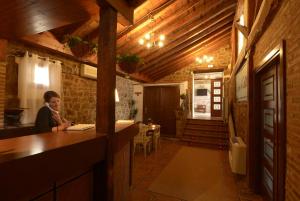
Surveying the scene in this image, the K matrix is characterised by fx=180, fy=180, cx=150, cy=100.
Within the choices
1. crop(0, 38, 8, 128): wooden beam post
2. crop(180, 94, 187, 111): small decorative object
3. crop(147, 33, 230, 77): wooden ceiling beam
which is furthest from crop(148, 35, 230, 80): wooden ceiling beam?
crop(0, 38, 8, 128): wooden beam post

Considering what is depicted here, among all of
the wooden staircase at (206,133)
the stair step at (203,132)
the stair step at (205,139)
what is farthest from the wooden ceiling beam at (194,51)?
the stair step at (205,139)

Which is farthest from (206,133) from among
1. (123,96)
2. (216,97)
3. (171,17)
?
(216,97)

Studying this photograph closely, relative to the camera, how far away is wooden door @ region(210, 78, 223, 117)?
10078 millimetres

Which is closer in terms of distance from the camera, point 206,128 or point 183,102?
point 206,128

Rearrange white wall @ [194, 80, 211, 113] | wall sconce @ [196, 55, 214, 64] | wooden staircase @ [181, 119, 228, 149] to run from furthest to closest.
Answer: white wall @ [194, 80, 211, 113] → wall sconce @ [196, 55, 214, 64] → wooden staircase @ [181, 119, 228, 149]

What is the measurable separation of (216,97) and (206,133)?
431 cm

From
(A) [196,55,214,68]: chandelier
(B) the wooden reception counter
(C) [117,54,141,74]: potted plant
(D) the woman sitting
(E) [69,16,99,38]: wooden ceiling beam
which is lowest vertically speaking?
→ (B) the wooden reception counter

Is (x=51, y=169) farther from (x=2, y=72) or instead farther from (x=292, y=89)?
(x=2, y=72)

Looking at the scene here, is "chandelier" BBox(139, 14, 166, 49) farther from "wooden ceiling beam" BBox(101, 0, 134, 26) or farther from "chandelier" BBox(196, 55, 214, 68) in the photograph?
"chandelier" BBox(196, 55, 214, 68)

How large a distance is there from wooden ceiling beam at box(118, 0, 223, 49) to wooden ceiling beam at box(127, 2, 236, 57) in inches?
7.4

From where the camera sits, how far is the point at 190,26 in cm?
522

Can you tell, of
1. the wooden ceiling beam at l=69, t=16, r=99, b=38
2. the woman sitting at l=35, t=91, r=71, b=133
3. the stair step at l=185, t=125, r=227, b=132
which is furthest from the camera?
the stair step at l=185, t=125, r=227, b=132

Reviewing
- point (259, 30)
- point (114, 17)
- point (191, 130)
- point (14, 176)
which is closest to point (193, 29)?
point (259, 30)

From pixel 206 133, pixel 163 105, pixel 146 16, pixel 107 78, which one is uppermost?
pixel 146 16
